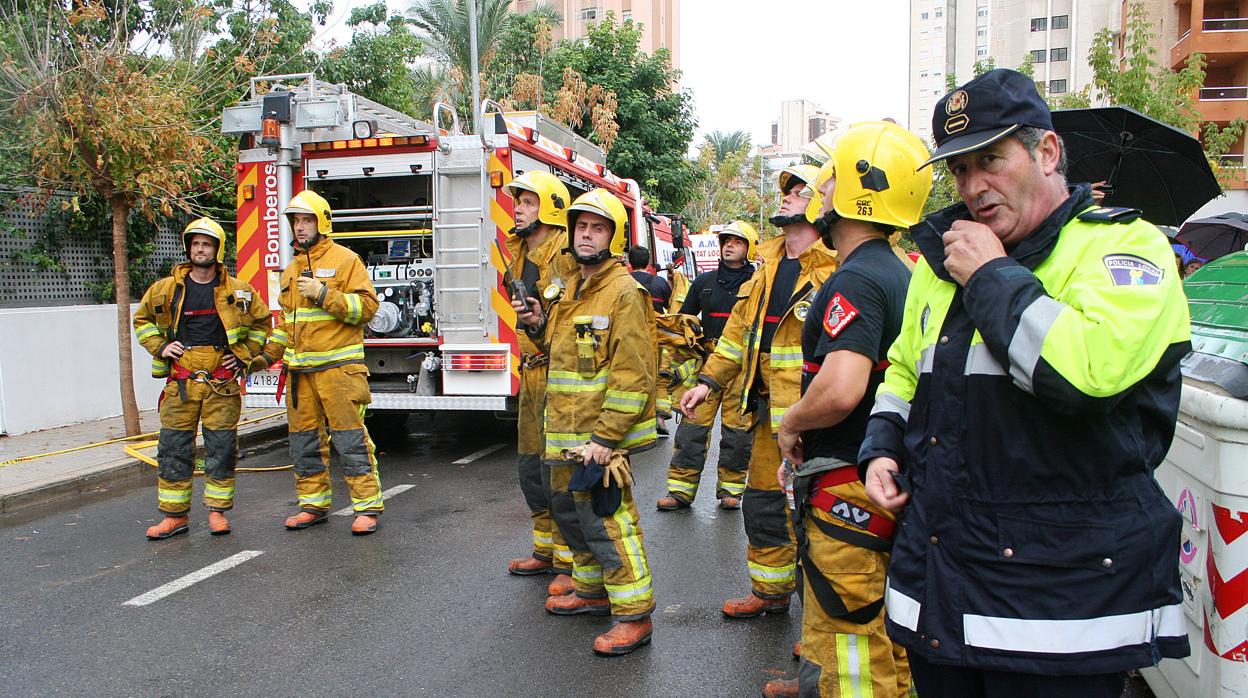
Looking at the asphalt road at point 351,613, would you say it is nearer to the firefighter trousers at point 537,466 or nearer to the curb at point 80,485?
the firefighter trousers at point 537,466

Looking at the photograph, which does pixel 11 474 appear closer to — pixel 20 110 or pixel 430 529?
pixel 20 110

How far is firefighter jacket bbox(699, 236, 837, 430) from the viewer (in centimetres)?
369

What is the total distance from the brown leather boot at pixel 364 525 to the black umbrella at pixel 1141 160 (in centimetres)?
483

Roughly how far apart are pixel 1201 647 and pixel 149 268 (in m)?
11.4

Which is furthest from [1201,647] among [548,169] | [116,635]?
[548,169]

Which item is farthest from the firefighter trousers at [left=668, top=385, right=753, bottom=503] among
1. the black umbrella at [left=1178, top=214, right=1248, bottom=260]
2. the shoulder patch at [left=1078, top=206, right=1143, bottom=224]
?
the black umbrella at [left=1178, top=214, right=1248, bottom=260]

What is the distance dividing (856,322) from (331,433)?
175 inches

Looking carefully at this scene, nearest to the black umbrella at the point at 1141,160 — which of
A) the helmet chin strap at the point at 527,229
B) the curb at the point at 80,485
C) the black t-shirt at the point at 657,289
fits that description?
the helmet chin strap at the point at 527,229

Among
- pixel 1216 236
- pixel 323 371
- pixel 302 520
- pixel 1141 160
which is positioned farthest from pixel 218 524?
pixel 1216 236

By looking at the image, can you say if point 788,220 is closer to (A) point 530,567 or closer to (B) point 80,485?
(A) point 530,567

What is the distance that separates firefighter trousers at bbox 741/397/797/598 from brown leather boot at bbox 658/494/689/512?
226 centimetres

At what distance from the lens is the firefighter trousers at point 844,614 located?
2.52m

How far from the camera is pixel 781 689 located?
3.51 meters

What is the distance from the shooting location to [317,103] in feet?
25.2
